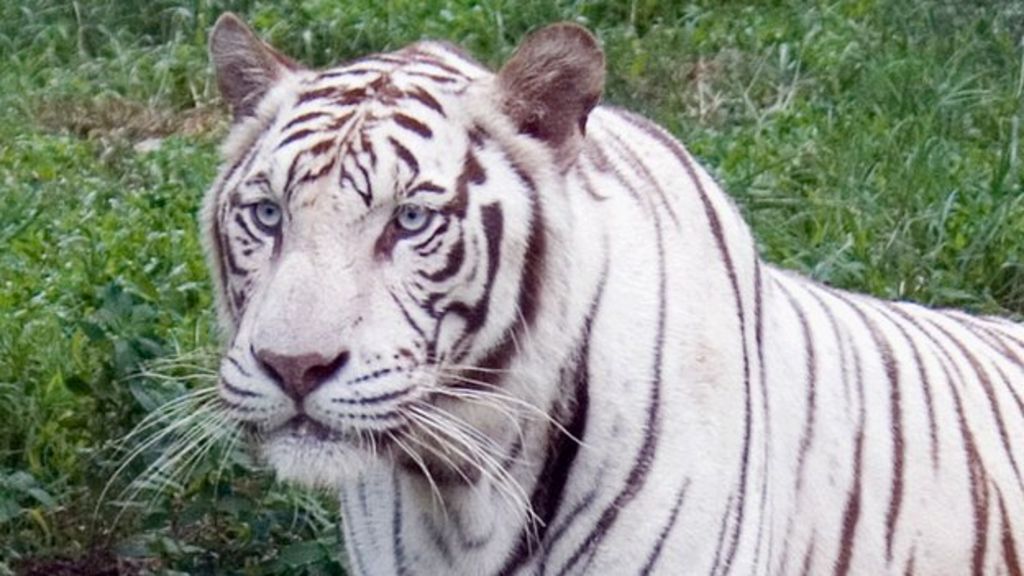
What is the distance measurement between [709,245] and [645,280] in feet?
0.52

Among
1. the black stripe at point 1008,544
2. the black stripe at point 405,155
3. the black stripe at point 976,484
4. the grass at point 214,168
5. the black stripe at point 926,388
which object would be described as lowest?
the grass at point 214,168

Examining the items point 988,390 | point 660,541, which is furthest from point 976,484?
point 660,541

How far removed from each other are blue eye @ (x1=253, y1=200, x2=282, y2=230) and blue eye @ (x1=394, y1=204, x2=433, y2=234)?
0.49ft

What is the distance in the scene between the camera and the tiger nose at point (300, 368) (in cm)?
263

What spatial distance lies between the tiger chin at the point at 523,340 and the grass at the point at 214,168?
70 cm

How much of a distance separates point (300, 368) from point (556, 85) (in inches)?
19.1

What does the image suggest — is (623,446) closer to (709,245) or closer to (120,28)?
(709,245)

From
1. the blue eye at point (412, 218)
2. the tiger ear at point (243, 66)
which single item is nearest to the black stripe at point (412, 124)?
the blue eye at point (412, 218)

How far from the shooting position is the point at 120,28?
7.50m

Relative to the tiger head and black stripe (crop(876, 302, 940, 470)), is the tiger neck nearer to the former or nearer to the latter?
the tiger head

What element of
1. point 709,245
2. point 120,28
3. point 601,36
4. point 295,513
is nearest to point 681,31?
point 601,36

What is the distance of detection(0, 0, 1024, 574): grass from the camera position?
14.3 ft

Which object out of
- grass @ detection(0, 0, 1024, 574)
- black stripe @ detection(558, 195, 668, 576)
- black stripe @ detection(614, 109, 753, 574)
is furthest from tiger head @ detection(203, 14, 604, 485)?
grass @ detection(0, 0, 1024, 574)

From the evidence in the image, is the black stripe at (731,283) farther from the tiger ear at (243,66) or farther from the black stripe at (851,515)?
the tiger ear at (243,66)
